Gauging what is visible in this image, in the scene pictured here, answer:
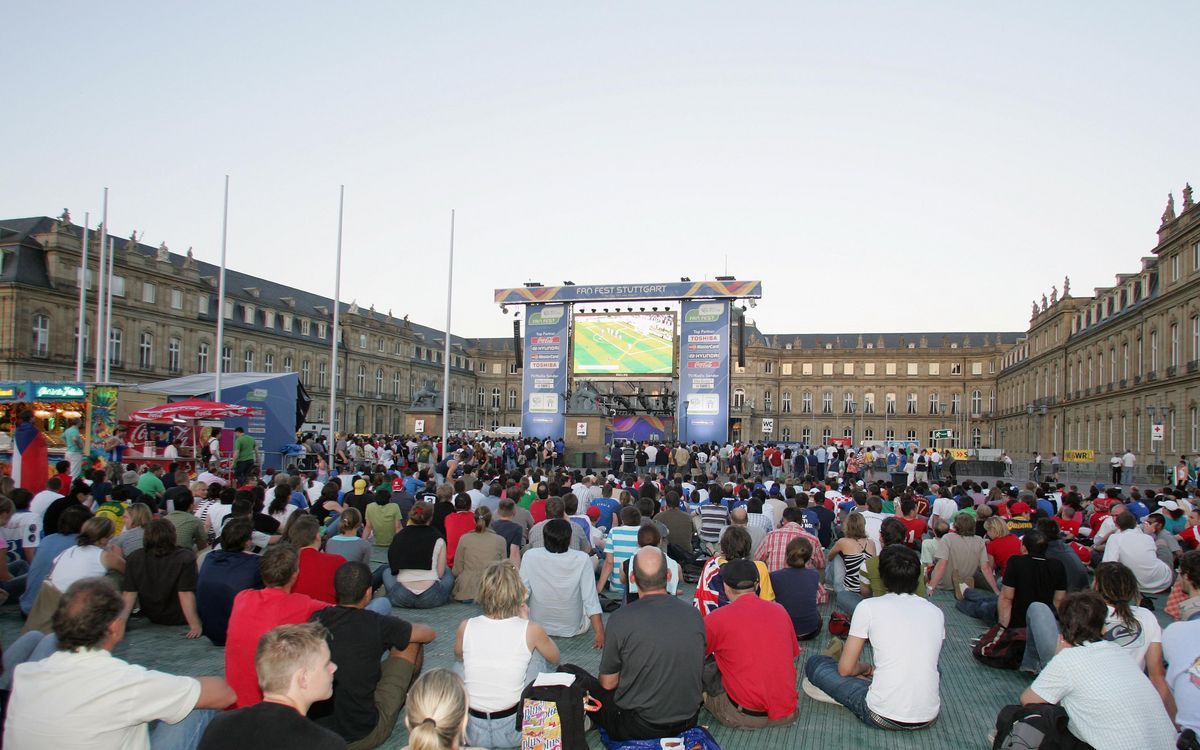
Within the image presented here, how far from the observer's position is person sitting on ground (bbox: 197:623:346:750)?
2793 millimetres

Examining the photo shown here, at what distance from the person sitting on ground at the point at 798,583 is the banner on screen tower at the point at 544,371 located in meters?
31.7

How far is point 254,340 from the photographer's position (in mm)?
62062

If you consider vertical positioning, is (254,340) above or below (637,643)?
above

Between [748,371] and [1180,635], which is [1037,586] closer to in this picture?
[1180,635]

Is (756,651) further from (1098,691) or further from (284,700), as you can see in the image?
(284,700)

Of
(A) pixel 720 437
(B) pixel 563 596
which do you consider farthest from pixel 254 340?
(B) pixel 563 596

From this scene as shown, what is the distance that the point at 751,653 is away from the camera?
511cm

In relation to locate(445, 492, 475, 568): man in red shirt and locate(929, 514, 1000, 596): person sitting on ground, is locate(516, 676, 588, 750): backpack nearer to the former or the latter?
locate(445, 492, 475, 568): man in red shirt

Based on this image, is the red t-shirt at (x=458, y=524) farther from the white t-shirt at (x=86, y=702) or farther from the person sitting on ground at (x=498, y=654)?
the white t-shirt at (x=86, y=702)

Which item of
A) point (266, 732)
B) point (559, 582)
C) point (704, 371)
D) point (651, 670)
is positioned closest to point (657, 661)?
point (651, 670)

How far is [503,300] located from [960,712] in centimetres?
3591

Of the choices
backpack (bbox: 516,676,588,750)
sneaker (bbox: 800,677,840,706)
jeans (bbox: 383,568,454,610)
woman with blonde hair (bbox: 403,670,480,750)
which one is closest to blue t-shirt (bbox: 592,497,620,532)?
jeans (bbox: 383,568,454,610)

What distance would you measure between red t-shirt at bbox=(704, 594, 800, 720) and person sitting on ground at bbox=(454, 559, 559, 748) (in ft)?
3.80

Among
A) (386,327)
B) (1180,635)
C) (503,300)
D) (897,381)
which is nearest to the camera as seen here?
(1180,635)
